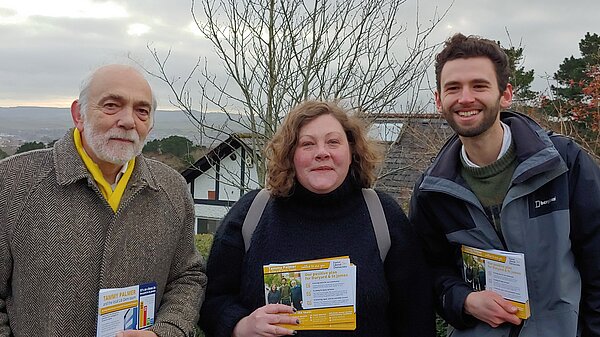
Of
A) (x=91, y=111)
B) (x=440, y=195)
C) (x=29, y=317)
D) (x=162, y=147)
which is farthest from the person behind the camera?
(x=162, y=147)

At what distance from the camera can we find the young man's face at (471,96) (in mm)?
2820

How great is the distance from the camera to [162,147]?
44.6 ft

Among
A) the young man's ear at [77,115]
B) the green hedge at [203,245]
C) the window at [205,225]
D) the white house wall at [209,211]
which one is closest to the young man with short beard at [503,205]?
the young man's ear at [77,115]

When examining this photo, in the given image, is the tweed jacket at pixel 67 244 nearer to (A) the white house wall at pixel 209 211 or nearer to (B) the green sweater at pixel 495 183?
(B) the green sweater at pixel 495 183

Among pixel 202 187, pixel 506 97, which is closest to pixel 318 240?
pixel 506 97

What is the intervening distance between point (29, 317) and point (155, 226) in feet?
2.21

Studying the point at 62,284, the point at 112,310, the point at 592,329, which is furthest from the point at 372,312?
the point at 62,284

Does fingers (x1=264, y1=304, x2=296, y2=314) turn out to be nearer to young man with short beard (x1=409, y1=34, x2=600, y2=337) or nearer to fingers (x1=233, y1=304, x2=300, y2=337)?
fingers (x1=233, y1=304, x2=300, y2=337)

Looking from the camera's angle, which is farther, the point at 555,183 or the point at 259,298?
the point at 259,298

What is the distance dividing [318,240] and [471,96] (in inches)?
40.2

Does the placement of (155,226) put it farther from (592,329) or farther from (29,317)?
(592,329)

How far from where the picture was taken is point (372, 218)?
2955 mm

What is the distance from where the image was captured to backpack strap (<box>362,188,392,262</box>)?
2900mm

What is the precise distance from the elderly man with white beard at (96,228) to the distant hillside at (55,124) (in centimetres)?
27
